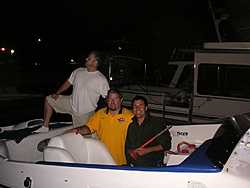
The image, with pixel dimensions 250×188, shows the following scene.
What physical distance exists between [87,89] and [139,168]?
2.20 meters

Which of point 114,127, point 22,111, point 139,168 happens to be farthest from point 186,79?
point 139,168

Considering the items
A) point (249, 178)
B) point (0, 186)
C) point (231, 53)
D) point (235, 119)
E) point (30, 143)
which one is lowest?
point (0, 186)

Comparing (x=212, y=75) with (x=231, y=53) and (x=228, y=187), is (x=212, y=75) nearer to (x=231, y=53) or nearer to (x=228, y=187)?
(x=231, y=53)

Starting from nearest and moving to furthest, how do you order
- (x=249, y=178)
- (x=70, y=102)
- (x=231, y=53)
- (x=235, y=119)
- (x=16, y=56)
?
(x=249, y=178)
(x=235, y=119)
(x=70, y=102)
(x=231, y=53)
(x=16, y=56)

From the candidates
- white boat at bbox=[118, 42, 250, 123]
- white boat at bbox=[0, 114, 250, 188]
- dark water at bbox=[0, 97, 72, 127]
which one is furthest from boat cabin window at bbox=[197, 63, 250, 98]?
dark water at bbox=[0, 97, 72, 127]

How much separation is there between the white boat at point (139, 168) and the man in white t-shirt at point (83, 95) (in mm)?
693

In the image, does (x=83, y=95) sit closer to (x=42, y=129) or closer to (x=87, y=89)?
(x=87, y=89)

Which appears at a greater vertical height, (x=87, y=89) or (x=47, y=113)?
(x=87, y=89)

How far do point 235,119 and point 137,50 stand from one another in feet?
49.5

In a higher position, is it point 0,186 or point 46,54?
point 46,54

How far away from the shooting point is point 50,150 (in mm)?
3236

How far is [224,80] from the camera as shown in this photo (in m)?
7.35

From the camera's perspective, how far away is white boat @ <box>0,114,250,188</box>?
2283mm

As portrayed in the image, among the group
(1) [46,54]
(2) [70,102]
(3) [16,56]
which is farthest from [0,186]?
(1) [46,54]
